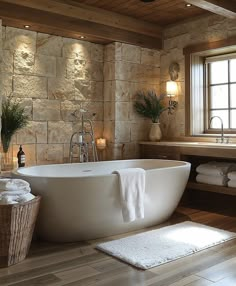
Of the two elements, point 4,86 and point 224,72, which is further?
point 224,72

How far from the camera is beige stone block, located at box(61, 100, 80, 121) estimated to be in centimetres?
457

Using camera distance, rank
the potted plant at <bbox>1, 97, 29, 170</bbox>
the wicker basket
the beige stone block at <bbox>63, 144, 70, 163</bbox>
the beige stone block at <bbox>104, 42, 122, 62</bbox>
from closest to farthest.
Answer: the wicker basket
the potted plant at <bbox>1, 97, 29, 170</bbox>
the beige stone block at <bbox>63, 144, 70, 163</bbox>
the beige stone block at <bbox>104, 42, 122, 62</bbox>

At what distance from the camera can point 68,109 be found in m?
4.62

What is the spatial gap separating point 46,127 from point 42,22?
1282 mm

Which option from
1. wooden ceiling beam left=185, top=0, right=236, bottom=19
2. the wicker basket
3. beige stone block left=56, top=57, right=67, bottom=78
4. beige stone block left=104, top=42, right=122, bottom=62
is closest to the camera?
the wicker basket

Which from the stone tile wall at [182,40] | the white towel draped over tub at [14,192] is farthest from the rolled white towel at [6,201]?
the stone tile wall at [182,40]

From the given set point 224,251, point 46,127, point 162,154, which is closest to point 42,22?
point 46,127

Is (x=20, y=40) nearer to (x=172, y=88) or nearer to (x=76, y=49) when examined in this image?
(x=76, y=49)

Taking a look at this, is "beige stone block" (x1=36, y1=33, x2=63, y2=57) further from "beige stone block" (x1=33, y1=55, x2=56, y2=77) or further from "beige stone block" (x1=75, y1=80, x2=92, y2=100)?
"beige stone block" (x1=75, y1=80, x2=92, y2=100)

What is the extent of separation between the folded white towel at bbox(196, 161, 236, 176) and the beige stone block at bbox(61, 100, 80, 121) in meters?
1.81

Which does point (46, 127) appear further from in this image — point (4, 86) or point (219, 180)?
point (219, 180)

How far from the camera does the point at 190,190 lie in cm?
476

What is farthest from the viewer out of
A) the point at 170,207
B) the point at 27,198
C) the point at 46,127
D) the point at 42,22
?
the point at 46,127

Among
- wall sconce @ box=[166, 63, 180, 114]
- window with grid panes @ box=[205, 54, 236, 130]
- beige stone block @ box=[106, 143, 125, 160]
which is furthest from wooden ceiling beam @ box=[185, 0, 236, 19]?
beige stone block @ box=[106, 143, 125, 160]
